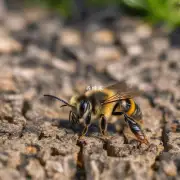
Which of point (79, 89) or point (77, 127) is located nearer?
point (77, 127)

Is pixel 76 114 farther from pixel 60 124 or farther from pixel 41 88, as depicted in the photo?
pixel 41 88

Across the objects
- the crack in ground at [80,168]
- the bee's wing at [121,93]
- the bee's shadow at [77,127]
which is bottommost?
the crack in ground at [80,168]

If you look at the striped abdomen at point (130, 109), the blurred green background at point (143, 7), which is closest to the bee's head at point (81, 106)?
the striped abdomen at point (130, 109)

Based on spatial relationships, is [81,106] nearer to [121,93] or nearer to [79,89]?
[121,93]

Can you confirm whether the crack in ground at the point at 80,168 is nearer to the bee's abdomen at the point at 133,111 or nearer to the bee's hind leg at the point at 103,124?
the bee's hind leg at the point at 103,124

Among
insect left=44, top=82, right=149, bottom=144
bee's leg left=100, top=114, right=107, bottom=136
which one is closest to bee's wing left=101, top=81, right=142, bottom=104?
insect left=44, top=82, right=149, bottom=144

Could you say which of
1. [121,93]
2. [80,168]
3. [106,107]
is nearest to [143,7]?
[121,93]

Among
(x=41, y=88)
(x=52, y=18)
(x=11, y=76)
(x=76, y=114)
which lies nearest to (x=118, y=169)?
(x=76, y=114)
